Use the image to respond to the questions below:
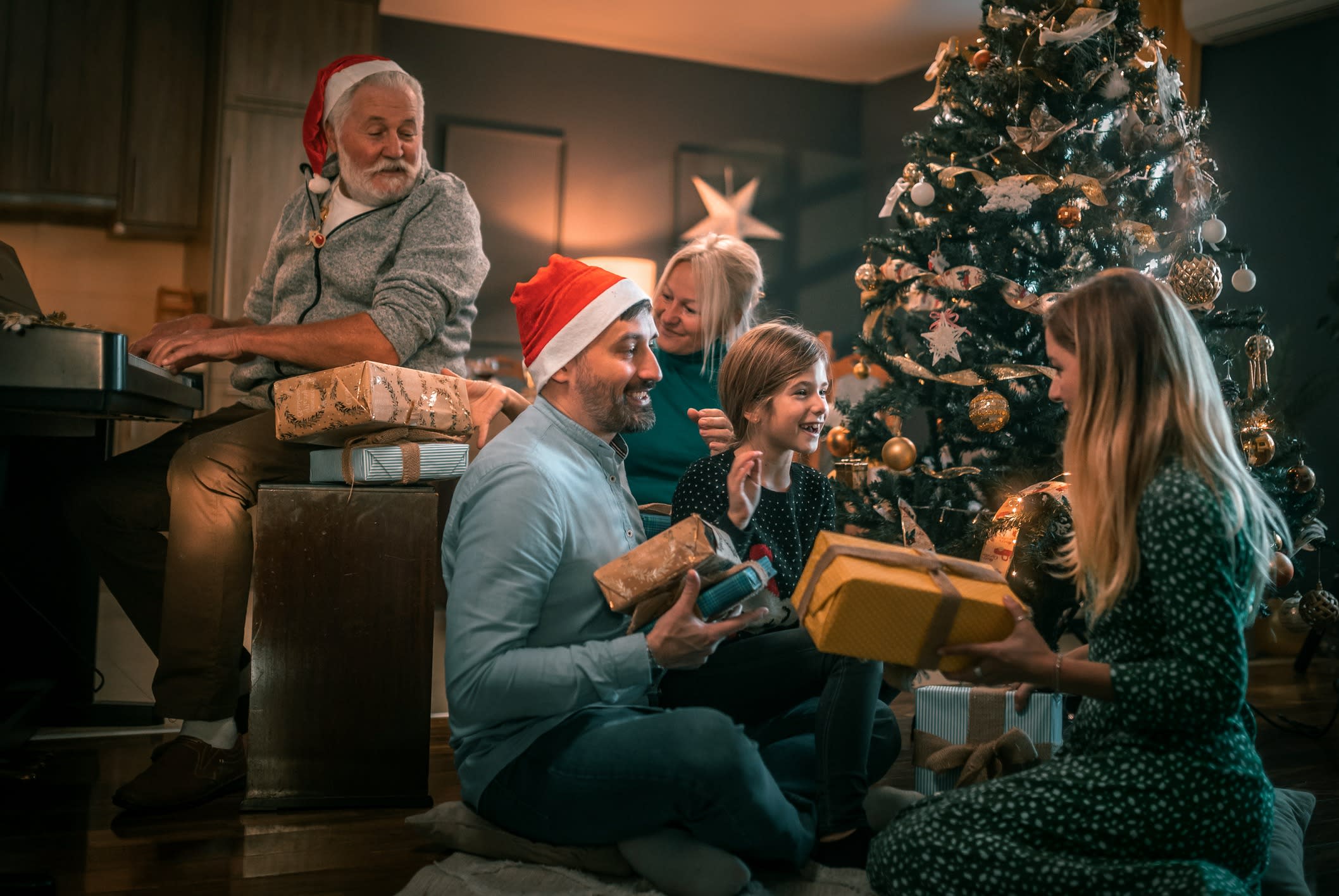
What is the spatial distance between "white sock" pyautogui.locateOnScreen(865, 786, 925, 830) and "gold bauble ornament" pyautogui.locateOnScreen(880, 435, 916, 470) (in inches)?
44.2

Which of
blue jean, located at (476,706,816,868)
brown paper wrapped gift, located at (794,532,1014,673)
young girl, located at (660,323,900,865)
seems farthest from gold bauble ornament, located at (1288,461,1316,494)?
blue jean, located at (476,706,816,868)

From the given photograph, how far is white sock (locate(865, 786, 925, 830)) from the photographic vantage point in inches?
78.7

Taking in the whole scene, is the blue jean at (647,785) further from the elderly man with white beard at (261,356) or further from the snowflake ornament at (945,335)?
the snowflake ornament at (945,335)

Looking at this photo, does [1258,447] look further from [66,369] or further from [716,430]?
[66,369]

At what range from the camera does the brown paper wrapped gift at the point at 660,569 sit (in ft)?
4.94

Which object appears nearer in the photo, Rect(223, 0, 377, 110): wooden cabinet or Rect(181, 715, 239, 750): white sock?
Rect(181, 715, 239, 750): white sock

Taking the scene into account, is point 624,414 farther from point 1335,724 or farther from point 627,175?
point 627,175

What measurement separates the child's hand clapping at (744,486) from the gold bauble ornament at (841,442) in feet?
4.29

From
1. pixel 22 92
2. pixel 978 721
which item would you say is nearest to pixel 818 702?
pixel 978 721

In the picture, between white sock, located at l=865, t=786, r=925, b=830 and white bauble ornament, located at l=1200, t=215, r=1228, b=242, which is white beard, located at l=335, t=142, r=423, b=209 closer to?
white sock, located at l=865, t=786, r=925, b=830

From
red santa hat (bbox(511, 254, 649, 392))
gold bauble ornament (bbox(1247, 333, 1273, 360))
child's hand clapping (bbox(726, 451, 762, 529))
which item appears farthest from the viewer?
gold bauble ornament (bbox(1247, 333, 1273, 360))

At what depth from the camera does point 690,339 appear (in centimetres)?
271

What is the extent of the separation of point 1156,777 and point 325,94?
2114mm

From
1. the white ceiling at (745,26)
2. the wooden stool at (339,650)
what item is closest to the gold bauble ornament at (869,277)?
the wooden stool at (339,650)
